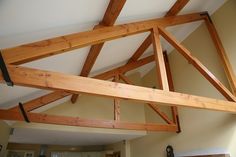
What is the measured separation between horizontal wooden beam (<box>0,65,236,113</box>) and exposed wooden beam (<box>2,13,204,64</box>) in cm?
24

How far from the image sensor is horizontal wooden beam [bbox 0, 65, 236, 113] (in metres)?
1.60

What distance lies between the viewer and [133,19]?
3.04 meters

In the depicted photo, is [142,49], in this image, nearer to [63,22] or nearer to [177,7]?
[177,7]

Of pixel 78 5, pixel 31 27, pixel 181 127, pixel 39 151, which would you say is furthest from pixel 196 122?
pixel 39 151

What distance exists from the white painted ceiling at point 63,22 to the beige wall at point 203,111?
36 cm

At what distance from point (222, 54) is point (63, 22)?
108 inches

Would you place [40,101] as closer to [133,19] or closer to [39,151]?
[133,19]

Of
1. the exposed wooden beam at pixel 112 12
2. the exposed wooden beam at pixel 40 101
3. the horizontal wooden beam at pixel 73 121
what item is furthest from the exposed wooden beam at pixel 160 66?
the exposed wooden beam at pixel 40 101

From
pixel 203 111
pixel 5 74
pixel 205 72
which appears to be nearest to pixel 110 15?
pixel 5 74

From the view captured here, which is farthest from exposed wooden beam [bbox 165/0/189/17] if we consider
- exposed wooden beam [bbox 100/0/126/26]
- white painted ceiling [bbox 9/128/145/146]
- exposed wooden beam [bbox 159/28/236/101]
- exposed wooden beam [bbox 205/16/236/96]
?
white painted ceiling [bbox 9/128/145/146]

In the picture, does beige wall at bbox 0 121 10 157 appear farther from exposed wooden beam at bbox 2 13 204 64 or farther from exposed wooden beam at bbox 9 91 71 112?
exposed wooden beam at bbox 2 13 204 64

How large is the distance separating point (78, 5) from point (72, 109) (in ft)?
11.2

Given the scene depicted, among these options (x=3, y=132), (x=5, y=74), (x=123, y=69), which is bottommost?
(x=5, y=74)

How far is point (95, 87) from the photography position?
1843 mm
